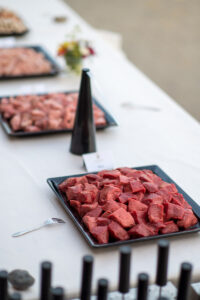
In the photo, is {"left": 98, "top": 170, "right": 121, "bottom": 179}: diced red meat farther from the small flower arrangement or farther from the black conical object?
the small flower arrangement

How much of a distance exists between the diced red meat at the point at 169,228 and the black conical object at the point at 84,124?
55cm

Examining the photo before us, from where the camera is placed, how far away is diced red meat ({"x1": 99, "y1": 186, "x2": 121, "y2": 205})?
4.76 ft

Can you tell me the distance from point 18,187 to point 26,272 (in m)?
0.46

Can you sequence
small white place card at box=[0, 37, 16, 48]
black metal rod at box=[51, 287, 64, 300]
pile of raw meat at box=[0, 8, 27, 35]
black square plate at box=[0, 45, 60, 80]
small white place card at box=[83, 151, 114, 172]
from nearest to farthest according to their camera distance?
1. black metal rod at box=[51, 287, 64, 300]
2. small white place card at box=[83, 151, 114, 172]
3. black square plate at box=[0, 45, 60, 80]
4. small white place card at box=[0, 37, 16, 48]
5. pile of raw meat at box=[0, 8, 27, 35]

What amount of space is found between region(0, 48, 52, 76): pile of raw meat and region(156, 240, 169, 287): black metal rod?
1695 mm

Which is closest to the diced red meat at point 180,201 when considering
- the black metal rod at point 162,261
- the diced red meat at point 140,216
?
the diced red meat at point 140,216

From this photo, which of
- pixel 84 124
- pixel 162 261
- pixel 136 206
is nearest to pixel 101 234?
pixel 136 206

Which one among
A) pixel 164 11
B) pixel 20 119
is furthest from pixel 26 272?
pixel 164 11

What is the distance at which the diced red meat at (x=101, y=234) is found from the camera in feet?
4.32

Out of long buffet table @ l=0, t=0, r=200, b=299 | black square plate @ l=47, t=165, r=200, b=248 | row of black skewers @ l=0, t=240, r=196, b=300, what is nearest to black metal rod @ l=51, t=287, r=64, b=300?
row of black skewers @ l=0, t=240, r=196, b=300

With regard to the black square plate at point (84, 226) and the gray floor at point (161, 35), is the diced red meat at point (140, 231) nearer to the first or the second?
the black square plate at point (84, 226)

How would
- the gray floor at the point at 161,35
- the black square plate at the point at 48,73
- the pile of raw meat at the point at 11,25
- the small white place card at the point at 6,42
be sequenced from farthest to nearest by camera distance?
the gray floor at the point at 161,35
the pile of raw meat at the point at 11,25
the small white place card at the point at 6,42
the black square plate at the point at 48,73

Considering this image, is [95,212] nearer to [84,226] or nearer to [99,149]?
[84,226]

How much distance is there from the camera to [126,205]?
143 centimetres
